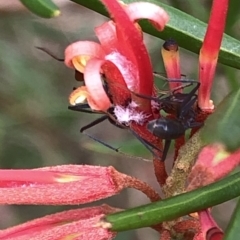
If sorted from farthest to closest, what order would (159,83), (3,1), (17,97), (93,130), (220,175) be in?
(93,130), (17,97), (3,1), (159,83), (220,175)

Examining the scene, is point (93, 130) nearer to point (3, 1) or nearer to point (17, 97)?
point (17, 97)

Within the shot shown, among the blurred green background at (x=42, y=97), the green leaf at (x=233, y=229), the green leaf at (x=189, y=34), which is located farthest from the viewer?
the blurred green background at (x=42, y=97)

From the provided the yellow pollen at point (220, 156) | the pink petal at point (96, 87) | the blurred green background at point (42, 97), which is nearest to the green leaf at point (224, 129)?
the yellow pollen at point (220, 156)

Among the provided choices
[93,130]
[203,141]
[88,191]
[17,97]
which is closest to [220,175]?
[203,141]

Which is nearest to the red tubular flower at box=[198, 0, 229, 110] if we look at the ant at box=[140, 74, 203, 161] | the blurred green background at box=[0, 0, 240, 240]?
the ant at box=[140, 74, 203, 161]

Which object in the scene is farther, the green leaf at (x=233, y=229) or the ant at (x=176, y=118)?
the ant at (x=176, y=118)

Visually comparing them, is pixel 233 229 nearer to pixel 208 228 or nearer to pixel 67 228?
pixel 208 228

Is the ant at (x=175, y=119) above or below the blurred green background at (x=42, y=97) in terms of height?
above

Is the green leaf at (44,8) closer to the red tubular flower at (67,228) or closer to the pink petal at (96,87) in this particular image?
the pink petal at (96,87)

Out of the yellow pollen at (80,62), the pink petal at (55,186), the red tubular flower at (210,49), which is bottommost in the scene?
the pink petal at (55,186)
